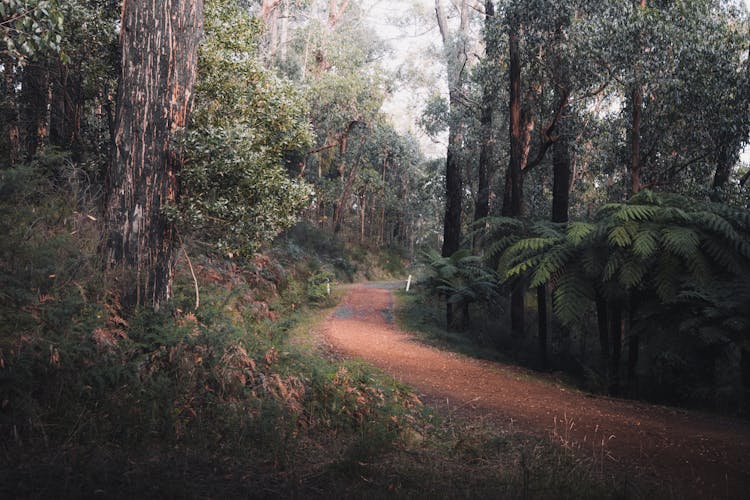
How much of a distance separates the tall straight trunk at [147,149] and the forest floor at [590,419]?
389 centimetres

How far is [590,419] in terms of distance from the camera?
22.8 ft

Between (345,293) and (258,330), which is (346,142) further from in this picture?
(258,330)

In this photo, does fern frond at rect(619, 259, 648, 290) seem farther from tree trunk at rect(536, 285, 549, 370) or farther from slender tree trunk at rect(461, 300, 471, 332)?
slender tree trunk at rect(461, 300, 471, 332)

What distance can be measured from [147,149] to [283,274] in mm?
11891

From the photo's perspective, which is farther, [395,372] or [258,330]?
[395,372]

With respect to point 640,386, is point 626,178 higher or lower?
higher

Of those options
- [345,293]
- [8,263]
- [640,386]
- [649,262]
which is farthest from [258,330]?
[345,293]

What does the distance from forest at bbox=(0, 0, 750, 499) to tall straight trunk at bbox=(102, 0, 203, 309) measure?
0.03 m

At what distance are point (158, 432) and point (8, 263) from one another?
2318 mm

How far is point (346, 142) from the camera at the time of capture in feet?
105

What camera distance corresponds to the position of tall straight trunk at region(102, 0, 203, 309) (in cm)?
660

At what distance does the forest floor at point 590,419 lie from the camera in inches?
201

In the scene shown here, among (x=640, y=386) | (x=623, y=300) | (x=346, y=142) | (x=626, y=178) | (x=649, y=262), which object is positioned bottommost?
(x=640, y=386)

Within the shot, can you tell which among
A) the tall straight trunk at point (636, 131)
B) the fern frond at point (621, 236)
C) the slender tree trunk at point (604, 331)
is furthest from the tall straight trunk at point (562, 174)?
the fern frond at point (621, 236)
